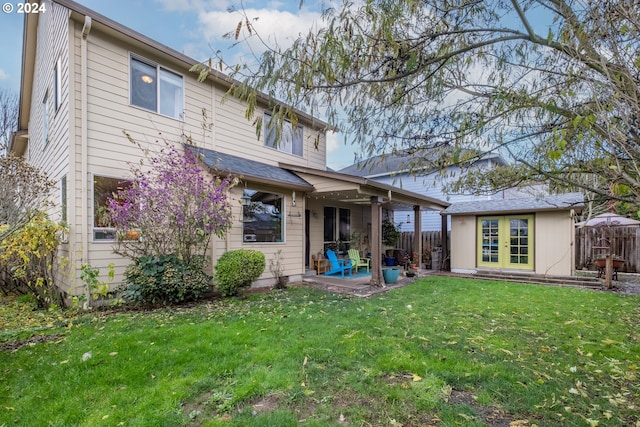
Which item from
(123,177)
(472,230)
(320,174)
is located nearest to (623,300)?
(472,230)

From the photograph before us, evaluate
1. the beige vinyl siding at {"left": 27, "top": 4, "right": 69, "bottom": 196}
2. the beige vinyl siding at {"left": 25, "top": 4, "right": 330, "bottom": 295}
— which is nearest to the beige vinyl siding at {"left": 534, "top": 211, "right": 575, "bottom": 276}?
the beige vinyl siding at {"left": 25, "top": 4, "right": 330, "bottom": 295}

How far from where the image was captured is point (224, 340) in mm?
4242

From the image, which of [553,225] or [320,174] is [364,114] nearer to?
[320,174]

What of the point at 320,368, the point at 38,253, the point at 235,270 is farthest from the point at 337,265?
the point at 38,253

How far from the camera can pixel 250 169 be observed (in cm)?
836

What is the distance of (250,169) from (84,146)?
11.6ft

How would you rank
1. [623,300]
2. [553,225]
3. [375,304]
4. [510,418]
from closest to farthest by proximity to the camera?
[510,418]
[375,304]
[623,300]
[553,225]

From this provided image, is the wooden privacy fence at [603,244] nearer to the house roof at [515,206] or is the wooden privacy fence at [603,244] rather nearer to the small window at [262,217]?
the house roof at [515,206]

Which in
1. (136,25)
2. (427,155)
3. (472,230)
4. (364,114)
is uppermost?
(136,25)

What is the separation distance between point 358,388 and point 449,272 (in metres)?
10.4

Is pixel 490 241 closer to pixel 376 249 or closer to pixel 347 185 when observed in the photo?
pixel 376 249

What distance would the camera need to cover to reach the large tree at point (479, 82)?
8.30ft

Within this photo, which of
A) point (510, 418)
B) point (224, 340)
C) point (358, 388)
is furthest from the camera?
point (224, 340)

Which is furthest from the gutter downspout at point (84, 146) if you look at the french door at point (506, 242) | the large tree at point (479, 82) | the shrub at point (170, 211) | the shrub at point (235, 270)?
the french door at point (506, 242)
